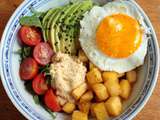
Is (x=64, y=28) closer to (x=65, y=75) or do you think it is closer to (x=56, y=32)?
(x=56, y=32)

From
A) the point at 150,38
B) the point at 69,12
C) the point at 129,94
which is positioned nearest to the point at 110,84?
the point at 129,94

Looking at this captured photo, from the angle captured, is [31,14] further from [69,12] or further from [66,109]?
[66,109]

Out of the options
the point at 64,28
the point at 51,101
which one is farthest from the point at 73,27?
the point at 51,101

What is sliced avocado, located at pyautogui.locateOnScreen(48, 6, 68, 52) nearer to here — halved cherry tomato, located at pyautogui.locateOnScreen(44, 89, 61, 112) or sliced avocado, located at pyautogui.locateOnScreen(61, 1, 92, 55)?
sliced avocado, located at pyautogui.locateOnScreen(61, 1, 92, 55)

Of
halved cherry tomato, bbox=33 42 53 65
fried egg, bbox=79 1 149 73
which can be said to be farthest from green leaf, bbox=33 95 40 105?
fried egg, bbox=79 1 149 73

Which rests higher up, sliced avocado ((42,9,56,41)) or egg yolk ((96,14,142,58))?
sliced avocado ((42,9,56,41))

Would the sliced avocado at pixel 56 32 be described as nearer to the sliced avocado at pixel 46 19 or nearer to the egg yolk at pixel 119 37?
the sliced avocado at pixel 46 19
